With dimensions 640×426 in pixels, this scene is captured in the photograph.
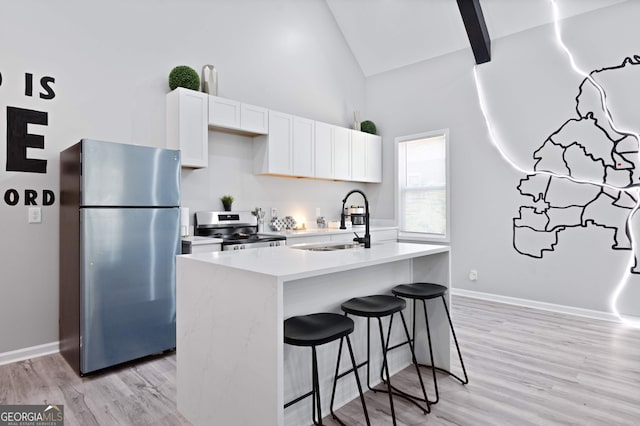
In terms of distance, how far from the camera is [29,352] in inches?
115

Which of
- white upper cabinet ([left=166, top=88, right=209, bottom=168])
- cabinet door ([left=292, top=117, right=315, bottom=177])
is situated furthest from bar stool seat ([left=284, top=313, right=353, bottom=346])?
cabinet door ([left=292, top=117, right=315, bottom=177])

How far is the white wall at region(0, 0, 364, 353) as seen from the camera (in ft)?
9.48

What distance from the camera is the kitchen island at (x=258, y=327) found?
1.58 metres

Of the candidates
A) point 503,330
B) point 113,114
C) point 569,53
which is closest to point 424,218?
point 503,330

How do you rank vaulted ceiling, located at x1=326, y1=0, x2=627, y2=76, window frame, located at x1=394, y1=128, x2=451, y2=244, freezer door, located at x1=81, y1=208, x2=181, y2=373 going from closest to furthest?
freezer door, located at x1=81, y1=208, x2=181, y2=373
vaulted ceiling, located at x1=326, y1=0, x2=627, y2=76
window frame, located at x1=394, y1=128, x2=451, y2=244

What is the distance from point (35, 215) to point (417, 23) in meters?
4.67

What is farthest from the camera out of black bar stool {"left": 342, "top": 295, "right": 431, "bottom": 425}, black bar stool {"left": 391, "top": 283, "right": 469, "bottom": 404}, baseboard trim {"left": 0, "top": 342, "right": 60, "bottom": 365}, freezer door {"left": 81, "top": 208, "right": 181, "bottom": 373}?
baseboard trim {"left": 0, "top": 342, "right": 60, "bottom": 365}

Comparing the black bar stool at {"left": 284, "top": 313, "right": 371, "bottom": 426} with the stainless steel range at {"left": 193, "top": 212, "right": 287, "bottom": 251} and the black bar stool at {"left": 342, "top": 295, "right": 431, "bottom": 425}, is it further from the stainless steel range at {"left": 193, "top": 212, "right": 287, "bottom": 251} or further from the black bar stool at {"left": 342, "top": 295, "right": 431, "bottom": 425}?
the stainless steel range at {"left": 193, "top": 212, "right": 287, "bottom": 251}

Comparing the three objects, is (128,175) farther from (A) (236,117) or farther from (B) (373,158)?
(B) (373,158)

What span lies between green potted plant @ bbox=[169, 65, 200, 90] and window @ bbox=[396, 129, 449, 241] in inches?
119

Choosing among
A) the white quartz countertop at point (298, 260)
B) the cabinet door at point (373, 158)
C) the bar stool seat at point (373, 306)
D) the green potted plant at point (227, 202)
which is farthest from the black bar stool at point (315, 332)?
the cabinet door at point (373, 158)

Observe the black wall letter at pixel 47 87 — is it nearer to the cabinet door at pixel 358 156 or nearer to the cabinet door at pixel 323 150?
the cabinet door at pixel 323 150

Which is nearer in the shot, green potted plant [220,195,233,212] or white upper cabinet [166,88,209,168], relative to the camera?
white upper cabinet [166,88,209,168]

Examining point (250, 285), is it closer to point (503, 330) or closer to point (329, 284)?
point (329, 284)
